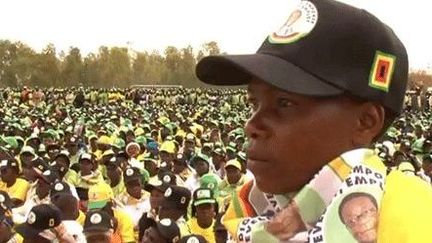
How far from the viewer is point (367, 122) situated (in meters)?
1.38

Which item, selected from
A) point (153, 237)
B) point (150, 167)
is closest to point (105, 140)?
point (150, 167)

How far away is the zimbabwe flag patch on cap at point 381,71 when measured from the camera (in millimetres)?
1364

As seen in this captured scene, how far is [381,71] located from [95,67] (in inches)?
3011

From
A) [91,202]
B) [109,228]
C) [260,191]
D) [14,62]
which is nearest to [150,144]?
[91,202]

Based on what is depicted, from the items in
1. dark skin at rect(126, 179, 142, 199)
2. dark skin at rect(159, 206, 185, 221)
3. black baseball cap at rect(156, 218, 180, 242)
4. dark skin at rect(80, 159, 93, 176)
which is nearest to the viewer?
black baseball cap at rect(156, 218, 180, 242)

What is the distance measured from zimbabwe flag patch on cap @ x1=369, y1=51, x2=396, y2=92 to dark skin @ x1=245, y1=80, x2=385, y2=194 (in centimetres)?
4

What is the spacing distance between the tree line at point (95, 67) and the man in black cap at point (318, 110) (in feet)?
198

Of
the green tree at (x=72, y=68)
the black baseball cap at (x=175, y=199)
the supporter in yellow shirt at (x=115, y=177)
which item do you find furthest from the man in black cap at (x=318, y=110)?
the green tree at (x=72, y=68)

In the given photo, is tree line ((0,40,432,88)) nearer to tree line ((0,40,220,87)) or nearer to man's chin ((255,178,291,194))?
tree line ((0,40,220,87))

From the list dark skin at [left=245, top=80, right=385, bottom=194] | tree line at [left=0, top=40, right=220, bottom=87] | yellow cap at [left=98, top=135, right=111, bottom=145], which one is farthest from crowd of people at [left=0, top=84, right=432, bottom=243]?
tree line at [left=0, top=40, right=220, bottom=87]

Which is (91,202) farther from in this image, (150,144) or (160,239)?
(150,144)

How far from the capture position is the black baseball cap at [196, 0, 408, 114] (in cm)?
134

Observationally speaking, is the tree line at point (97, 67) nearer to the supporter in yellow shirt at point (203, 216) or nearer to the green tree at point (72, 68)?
the green tree at point (72, 68)

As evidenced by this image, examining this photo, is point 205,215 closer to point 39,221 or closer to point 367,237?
point 39,221
